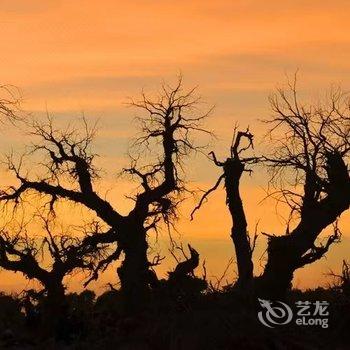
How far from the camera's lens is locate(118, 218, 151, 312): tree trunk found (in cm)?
3319

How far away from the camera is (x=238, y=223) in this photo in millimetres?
31391

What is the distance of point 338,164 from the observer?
29.4 m

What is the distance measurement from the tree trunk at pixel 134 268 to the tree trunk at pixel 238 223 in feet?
14.6

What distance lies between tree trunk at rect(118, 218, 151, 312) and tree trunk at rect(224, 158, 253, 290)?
4.45 m

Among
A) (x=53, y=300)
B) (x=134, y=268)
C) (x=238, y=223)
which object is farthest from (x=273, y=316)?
(x=53, y=300)

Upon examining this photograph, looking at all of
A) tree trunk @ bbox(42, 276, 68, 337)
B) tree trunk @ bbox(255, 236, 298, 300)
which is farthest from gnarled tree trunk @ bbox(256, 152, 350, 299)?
tree trunk @ bbox(42, 276, 68, 337)

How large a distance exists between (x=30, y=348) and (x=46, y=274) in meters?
12.1

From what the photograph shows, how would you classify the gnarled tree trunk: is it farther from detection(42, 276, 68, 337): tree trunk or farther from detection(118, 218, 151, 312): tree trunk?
detection(42, 276, 68, 337): tree trunk

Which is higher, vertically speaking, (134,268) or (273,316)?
(134,268)

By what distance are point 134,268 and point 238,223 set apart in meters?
5.16

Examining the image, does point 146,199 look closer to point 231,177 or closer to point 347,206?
point 231,177

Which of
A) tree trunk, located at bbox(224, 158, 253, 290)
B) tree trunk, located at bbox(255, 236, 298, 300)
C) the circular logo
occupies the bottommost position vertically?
the circular logo

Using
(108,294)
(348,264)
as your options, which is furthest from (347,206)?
(108,294)

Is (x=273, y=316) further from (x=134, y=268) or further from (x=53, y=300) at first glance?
(x=53, y=300)
